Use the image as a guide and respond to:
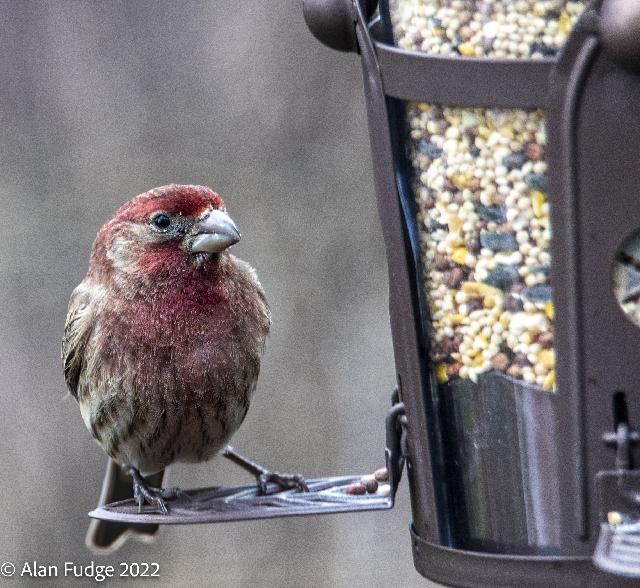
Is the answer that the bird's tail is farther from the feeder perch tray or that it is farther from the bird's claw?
the feeder perch tray

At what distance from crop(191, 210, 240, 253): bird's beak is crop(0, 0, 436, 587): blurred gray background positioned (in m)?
2.75

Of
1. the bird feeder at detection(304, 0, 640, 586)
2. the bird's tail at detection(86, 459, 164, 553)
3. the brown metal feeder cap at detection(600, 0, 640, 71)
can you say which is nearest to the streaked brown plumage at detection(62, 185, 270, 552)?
the bird's tail at detection(86, 459, 164, 553)

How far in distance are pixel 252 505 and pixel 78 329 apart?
1.34 metres

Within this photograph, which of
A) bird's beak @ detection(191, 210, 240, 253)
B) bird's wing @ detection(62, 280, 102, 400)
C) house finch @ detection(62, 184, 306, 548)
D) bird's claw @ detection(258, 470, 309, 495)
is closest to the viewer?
bird's claw @ detection(258, 470, 309, 495)

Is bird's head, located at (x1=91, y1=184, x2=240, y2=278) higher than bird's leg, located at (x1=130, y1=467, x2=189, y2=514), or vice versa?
bird's head, located at (x1=91, y1=184, x2=240, y2=278)

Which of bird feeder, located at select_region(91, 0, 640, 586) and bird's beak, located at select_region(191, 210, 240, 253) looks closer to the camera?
bird feeder, located at select_region(91, 0, 640, 586)

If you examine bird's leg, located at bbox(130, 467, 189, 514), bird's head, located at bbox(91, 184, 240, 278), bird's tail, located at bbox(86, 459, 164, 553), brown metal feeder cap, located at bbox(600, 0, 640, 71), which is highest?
brown metal feeder cap, located at bbox(600, 0, 640, 71)

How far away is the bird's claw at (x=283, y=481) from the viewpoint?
4625 millimetres

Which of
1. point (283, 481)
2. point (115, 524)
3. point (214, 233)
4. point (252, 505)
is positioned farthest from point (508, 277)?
point (115, 524)

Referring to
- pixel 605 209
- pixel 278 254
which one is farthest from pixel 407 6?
pixel 278 254

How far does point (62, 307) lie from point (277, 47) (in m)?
1.78

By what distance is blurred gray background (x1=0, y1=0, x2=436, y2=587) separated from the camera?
786 centimetres

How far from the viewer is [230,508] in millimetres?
4320

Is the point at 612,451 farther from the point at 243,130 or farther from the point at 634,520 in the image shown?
the point at 243,130
